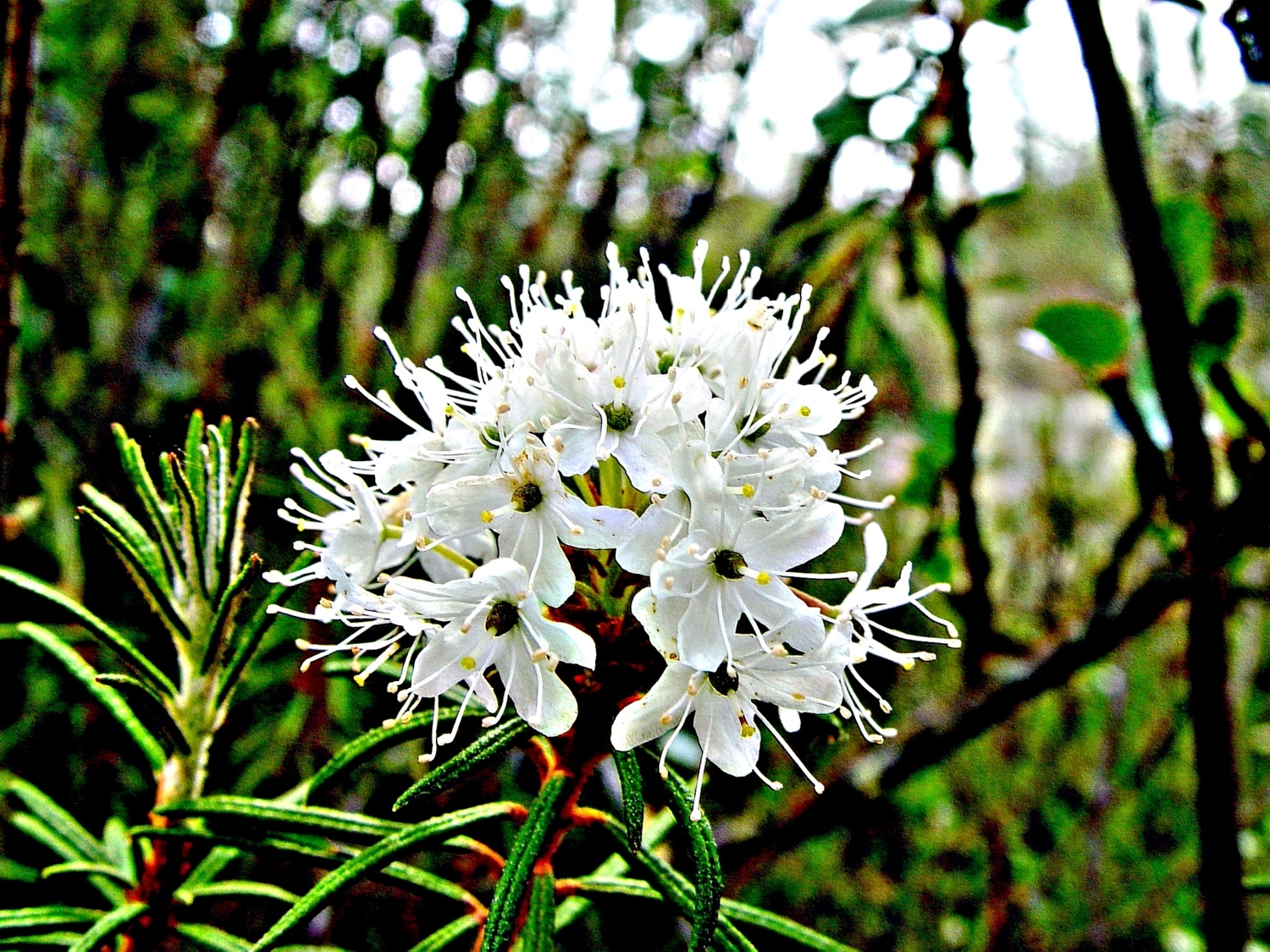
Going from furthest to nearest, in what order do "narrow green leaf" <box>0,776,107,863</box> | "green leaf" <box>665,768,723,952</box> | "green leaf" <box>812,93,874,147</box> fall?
"green leaf" <box>812,93,874,147</box>, "narrow green leaf" <box>0,776,107,863</box>, "green leaf" <box>665,768,723,952</box>

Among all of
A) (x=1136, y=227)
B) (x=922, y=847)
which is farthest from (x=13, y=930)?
(x=922, y=847)

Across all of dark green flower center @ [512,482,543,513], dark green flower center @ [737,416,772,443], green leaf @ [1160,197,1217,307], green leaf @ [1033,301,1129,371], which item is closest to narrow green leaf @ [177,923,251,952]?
dark green flower center @ [512,482,543,513]

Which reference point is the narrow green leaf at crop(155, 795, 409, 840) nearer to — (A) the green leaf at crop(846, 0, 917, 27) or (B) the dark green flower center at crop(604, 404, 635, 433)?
(B) the dark green flower center at crop(604, 404, 635, 433)

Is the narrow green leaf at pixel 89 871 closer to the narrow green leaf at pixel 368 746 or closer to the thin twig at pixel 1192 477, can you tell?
the narrow green leaf at pixel 368 746

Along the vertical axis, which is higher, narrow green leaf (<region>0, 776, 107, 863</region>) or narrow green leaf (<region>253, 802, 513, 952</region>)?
narrow green leaf (<region>253, 802, 513, 952</region>)

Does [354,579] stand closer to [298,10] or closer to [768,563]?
[768,563]

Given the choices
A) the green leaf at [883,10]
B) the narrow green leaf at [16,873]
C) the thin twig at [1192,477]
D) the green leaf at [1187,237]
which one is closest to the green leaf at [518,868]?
the thin twig at [1192,477]

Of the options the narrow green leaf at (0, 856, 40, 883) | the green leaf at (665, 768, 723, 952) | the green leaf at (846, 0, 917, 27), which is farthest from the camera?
the green leaf at (846, 0, 917, 27)

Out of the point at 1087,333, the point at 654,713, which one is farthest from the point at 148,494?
the point at 1087,333
